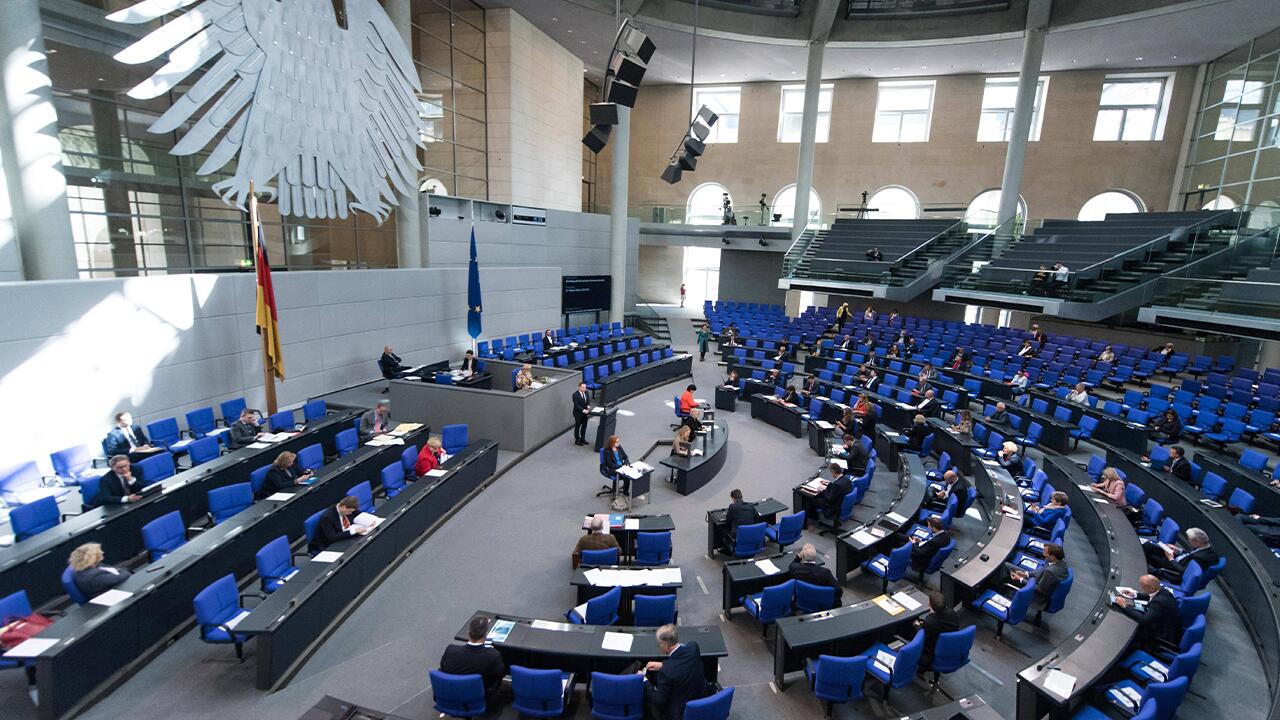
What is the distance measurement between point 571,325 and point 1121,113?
25.9 m

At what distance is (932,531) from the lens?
8.12m

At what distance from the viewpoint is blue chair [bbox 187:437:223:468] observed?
8742mm

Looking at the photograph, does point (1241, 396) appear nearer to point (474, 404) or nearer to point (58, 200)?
point (474, 404)

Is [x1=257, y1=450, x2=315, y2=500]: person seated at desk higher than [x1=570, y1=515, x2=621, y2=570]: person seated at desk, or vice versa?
[x1=257, y1=450, x2=315, y2=500]: person seated at desk

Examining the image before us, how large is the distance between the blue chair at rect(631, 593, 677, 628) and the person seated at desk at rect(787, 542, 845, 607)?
1477 millimetres

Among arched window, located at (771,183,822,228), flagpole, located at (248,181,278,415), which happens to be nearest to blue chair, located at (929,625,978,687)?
flagpole, located at (248,181,278,415)

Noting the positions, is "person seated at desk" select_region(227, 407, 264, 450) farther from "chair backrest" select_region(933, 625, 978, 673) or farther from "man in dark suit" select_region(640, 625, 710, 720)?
"chair backrest" select_region(933, 625, 978, 673)

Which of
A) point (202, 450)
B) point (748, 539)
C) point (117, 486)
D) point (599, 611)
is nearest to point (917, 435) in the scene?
point (748, 539)

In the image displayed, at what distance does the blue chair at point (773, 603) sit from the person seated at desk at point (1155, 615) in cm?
332

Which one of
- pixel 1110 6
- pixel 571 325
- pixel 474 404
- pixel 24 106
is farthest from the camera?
pixel 571 325

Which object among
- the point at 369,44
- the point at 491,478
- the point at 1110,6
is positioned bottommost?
the point at 491,478

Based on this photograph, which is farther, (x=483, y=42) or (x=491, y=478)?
(x=483, y=42)

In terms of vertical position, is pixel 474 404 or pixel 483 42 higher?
pixel 483 42

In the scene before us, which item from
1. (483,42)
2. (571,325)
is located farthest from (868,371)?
(483,42)
